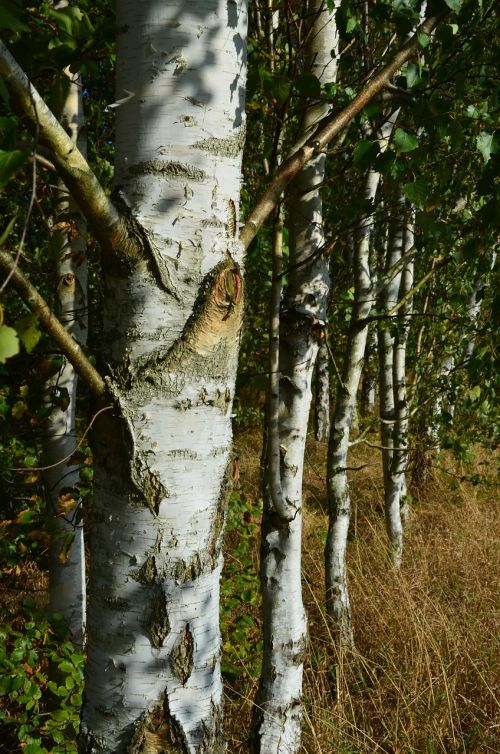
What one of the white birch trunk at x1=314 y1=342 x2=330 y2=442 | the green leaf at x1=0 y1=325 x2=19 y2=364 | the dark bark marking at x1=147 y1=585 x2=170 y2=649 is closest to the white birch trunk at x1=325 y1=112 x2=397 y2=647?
the dark bark marking at x1=147 y1=585 x2=170 y2=649

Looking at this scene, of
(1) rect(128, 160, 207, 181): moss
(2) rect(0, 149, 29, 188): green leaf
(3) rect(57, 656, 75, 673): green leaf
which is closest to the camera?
(2) rect(0, 149, 29, 188): green leaf

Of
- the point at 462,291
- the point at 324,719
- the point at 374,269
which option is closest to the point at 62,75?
the point at 324,719

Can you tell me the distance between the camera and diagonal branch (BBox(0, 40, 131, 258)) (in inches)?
34.2

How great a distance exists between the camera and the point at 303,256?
8.13 feet

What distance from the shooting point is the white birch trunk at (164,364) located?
109 centimetres

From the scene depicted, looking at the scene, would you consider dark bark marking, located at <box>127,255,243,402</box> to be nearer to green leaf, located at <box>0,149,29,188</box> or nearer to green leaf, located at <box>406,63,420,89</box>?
green leaf, located at <box>0,149,29,188</box>

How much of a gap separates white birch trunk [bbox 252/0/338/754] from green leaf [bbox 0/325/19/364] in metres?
1.85

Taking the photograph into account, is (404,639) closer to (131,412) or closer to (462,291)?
(131,412)

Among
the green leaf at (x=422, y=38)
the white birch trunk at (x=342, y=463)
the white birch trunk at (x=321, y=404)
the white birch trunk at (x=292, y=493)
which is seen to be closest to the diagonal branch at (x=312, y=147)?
the green leaf at (x=422, y=38)

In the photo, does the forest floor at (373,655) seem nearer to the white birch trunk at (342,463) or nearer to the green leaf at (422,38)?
the white birch trunk at (342,463)

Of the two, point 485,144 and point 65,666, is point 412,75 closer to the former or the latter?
point 485,144

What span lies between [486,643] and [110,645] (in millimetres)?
2818

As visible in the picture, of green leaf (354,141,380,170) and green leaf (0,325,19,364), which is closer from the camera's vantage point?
green leaf (0,325,19,364)

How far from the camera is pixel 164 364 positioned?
109 cm
